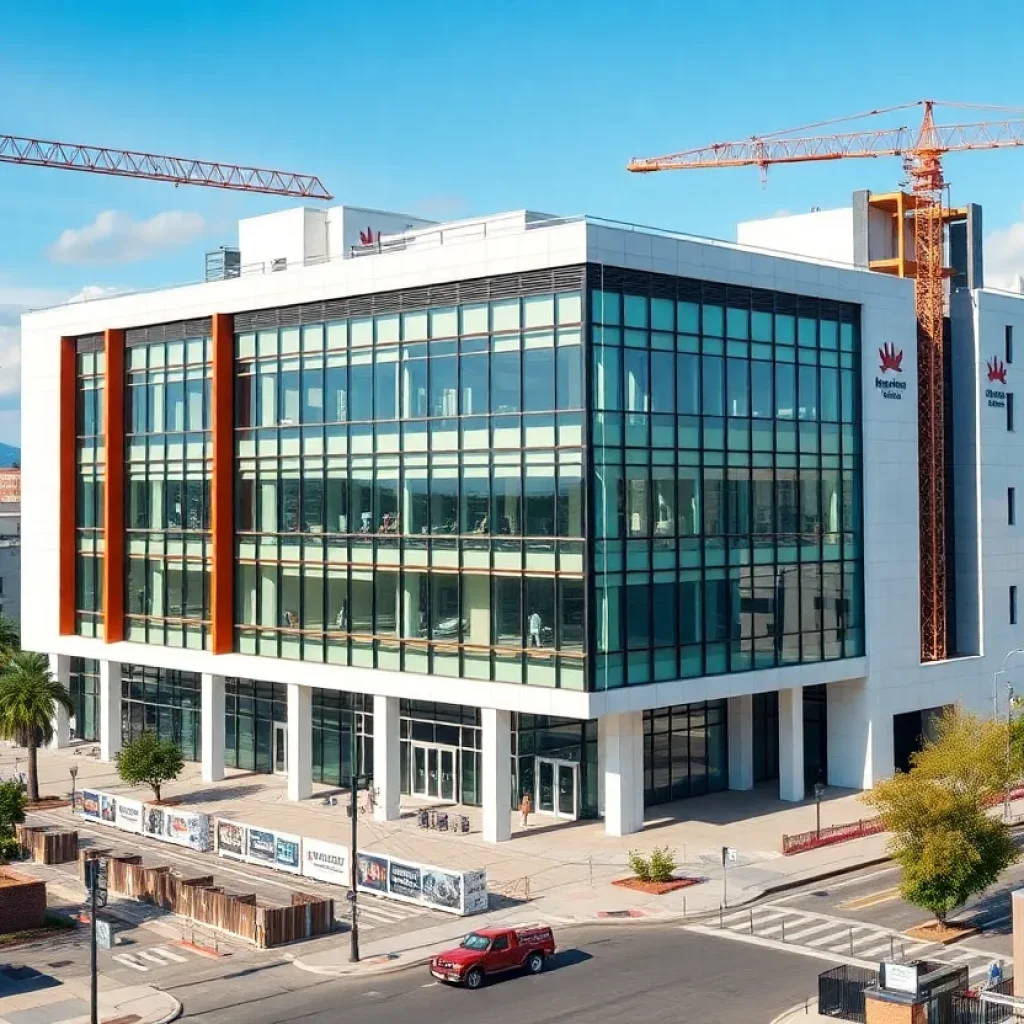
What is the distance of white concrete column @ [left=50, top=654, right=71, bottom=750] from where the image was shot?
80.4 metres

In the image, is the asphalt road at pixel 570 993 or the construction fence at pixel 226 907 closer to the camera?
the asphalt road at pixel 570 993

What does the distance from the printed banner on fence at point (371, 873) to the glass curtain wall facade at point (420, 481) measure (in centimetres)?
994

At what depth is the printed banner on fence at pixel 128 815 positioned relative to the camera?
2341 inches

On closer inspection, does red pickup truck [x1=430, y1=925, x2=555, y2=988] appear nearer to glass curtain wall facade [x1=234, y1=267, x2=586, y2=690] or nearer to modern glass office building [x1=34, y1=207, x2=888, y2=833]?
modern glass office building [x1=34, y1=207, x2=888, y2=833]

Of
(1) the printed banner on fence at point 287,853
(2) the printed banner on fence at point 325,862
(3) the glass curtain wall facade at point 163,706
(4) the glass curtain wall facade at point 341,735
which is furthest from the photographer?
(3) the glass curtain wall facade at point 163,706

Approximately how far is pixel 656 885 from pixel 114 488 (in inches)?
1500

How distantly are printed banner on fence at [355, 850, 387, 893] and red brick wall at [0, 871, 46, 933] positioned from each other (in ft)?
32.7

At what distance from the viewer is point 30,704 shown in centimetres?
6675

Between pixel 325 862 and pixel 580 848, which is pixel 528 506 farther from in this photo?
pixel 325 862

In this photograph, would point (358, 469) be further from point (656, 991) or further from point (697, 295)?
point (656, 991)

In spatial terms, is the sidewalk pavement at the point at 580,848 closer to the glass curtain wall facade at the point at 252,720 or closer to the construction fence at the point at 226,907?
the construction fence at the point at 226,907

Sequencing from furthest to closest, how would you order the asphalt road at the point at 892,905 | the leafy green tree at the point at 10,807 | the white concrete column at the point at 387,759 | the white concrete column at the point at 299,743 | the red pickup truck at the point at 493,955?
the white concrete column at the point at 299,743 < the white concrete column at the point at 387,759 < the leafy green tree at the point at 10,807 < the asphalt road at the point at 892,905 < the red pickup truck at the point at 493,955

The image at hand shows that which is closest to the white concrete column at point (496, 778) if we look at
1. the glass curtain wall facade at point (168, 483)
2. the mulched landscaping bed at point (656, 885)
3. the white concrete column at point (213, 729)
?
the mulched landscaping bed at point (656, 885)

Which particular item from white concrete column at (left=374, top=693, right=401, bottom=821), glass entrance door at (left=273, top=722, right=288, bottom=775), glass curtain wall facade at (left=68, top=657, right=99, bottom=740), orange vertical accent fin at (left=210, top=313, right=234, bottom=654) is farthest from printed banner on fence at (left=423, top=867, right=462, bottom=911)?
glass curtain wall facade at (left=68, top=657, right=99, bottom=740)
